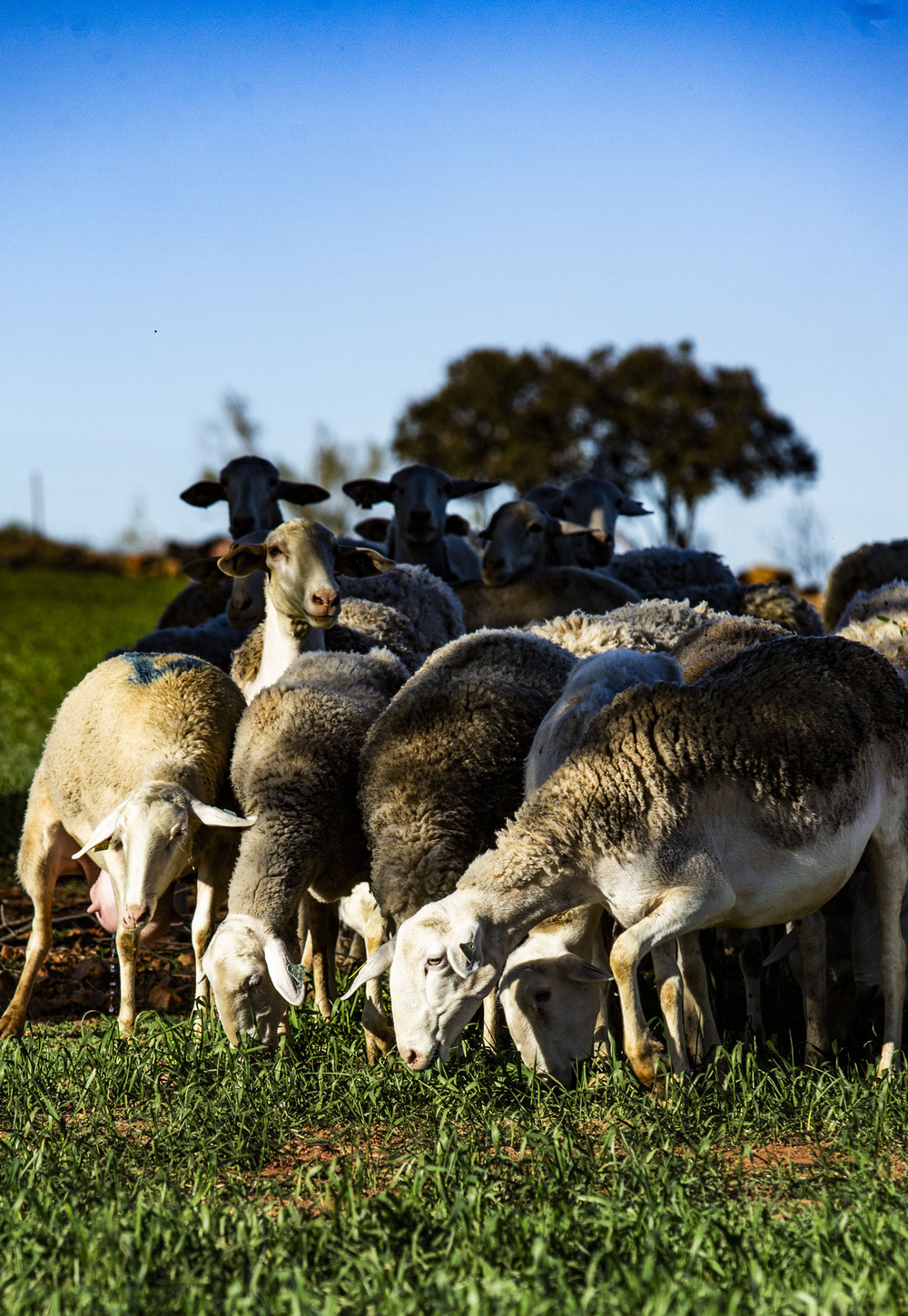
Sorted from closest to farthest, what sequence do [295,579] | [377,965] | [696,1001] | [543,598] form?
[377,965], [696,1001], [295,579], [543,598]

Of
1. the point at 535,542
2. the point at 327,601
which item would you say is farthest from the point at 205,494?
the point at 327,601

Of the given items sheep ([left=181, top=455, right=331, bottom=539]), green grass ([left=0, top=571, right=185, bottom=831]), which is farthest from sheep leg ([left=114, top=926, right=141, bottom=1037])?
green grass ([left=0, top=571, right=185, bottom=831])

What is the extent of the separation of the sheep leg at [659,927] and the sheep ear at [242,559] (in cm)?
325

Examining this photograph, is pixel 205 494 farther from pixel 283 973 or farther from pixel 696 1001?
pixel 696 1001

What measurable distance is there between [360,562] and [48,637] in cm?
1689

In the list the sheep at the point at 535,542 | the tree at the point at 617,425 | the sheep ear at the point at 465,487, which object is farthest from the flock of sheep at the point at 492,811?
the tree at the point at 617,425

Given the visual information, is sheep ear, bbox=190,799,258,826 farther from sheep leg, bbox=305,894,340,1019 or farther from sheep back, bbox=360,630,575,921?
sheep leg, bbox=305,894,340,1019

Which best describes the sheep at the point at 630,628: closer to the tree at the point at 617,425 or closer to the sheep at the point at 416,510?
the sheep at the point at 416,510

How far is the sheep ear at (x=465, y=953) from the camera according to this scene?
154 inches

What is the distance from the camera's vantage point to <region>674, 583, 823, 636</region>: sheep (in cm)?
804

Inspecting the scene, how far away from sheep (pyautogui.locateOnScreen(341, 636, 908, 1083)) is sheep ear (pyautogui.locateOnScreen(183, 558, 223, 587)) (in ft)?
11.0

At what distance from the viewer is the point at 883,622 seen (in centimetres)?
618

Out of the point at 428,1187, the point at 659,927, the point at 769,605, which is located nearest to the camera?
the point at 428,1187

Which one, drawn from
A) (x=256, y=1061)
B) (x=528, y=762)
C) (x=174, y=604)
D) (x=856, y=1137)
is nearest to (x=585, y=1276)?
(x=856, y=1137)
